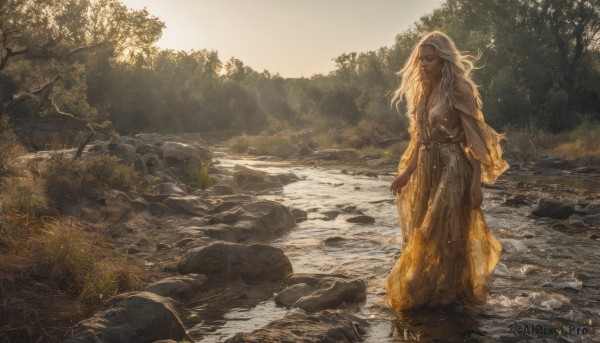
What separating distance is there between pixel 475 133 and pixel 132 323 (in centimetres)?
312

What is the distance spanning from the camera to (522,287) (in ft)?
18.4

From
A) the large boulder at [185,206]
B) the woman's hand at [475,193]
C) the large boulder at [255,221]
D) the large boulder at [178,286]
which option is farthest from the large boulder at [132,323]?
the large boulder at [185,206]

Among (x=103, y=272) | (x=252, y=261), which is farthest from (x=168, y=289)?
(x=252, y=261)

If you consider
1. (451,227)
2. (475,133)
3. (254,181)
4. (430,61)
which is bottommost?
(254,181)

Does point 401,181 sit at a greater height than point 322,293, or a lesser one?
greater

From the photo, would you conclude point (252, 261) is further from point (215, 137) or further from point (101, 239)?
point (215, 137)

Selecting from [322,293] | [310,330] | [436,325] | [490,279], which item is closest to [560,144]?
[490,279]

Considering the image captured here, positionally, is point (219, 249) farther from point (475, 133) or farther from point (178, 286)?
point (475, 133)

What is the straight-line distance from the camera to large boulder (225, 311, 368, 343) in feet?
12.3

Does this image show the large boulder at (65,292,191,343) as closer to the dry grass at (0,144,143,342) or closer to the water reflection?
the dry grass at (0,144,143,342)

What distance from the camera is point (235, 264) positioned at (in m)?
6.09

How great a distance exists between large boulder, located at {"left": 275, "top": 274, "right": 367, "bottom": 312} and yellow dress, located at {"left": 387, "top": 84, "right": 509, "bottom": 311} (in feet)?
1.56

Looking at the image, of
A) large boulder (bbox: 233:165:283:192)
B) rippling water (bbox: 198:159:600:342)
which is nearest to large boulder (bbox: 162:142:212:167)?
large boulder (bbox: 233:165:283:192)

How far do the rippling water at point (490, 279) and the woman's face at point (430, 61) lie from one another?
2.06 m
